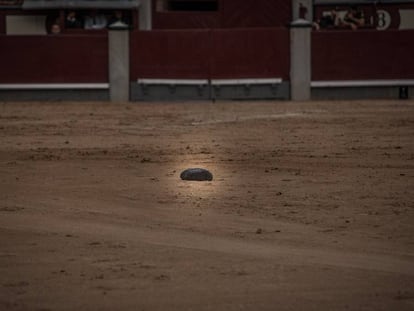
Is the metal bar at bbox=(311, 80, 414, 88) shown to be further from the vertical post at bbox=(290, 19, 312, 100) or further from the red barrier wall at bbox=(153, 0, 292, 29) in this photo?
the red barrier wall at bbox=(153, 0, 292, 29)

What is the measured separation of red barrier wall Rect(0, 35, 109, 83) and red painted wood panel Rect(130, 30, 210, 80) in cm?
111

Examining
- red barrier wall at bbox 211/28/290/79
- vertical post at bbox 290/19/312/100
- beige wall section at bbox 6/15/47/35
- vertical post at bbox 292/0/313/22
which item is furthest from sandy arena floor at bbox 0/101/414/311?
beige wall section at bbox 6/15/47/35

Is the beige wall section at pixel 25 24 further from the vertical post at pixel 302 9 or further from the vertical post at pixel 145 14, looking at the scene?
the vertical post at pixel 302 9

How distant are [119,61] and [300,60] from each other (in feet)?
12.4

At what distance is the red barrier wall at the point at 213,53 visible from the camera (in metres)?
24.6

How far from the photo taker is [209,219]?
30.5 ft

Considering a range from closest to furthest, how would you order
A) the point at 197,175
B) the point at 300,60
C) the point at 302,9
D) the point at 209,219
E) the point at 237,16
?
the point at 209,219, the point at 197,175, the point at 300,60, the point at 302,9, the point at 237,16

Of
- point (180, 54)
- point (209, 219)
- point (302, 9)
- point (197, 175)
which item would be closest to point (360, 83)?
point (180, 54)

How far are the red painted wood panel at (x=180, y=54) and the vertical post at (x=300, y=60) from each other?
5.88 feet

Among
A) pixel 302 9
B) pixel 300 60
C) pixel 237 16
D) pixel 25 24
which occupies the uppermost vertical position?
pixel 302 9

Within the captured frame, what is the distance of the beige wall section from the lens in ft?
96.4

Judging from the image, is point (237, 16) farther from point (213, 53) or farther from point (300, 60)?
point (213, 53)

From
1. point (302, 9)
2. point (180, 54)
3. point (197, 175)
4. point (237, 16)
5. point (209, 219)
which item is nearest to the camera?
point (209, 219)

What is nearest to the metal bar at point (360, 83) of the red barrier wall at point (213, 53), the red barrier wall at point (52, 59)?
the red barrier wall at point (213, 53)
